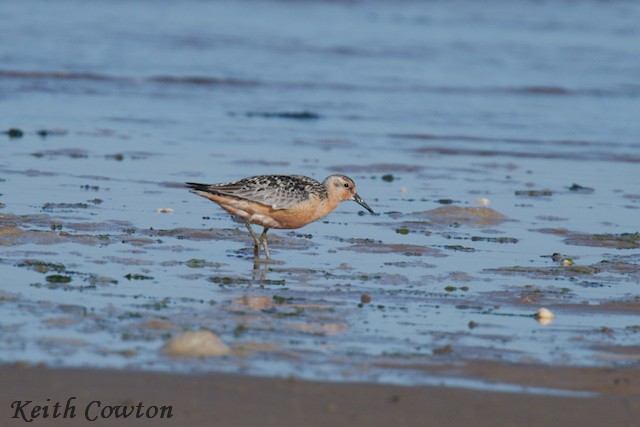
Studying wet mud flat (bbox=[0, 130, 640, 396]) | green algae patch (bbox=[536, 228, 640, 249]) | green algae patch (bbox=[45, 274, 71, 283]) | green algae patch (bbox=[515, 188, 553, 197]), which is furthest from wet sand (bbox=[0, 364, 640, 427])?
green algae patch (bbox=[515, 188, 553, 197])

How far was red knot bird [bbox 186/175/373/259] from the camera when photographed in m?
10.2

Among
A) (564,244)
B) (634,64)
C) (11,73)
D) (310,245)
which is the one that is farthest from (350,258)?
(634,64)

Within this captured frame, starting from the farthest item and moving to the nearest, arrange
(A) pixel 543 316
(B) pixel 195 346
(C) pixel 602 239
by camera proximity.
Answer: (C) pixel 602 239, (A) pixel 543 316, (B) pixel 195 346

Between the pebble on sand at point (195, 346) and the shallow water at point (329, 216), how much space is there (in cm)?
12

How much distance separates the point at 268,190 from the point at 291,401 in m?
4.37

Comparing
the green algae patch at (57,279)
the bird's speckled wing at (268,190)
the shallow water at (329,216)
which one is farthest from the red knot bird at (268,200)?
the green algae patch at (57,279)

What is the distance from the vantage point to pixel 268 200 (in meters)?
10.2

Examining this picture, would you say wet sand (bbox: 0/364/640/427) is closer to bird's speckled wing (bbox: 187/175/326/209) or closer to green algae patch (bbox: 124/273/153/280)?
green algae patch (bbox: 124/273/153/280)

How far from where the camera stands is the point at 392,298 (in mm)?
8523

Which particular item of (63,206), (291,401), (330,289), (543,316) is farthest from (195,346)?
(63,206)

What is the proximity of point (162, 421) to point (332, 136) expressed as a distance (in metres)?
12.5

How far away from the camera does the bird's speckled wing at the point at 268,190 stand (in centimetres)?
1021

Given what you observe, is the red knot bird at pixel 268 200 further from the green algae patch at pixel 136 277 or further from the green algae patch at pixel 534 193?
the green algae patch at pixel 534 193

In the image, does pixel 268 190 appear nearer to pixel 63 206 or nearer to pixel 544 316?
pixel 63 206
